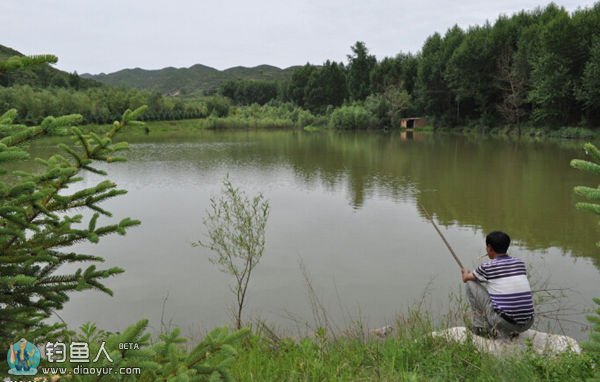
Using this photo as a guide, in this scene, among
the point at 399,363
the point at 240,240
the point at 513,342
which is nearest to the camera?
the point at 399,363

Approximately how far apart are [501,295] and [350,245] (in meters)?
5.64

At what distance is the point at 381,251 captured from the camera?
9.73 meters

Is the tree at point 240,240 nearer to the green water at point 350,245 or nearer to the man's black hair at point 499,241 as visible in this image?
the green water at point 350,245

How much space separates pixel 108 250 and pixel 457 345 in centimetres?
805

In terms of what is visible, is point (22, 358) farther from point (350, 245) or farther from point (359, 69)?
point (359, 69)

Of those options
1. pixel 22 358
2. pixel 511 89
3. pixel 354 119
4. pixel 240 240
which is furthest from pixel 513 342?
pixel 354 119

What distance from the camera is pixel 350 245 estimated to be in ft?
33.4

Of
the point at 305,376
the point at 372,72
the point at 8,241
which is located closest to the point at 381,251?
the point at 305,376

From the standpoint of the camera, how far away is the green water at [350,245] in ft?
23.0

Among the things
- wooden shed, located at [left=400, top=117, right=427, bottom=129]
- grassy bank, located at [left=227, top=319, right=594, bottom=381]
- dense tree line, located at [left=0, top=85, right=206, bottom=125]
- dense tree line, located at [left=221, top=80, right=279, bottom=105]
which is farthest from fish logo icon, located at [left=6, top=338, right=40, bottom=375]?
dense tree line, located at [left=221, top=80, right=279, bottom=105]

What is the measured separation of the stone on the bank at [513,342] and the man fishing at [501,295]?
0.11m

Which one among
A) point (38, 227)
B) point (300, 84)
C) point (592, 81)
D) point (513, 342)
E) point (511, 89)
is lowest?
point (513, 342)

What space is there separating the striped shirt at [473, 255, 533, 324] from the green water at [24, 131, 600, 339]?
5.48ft

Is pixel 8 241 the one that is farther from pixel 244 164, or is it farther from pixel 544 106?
pixel 544 106
